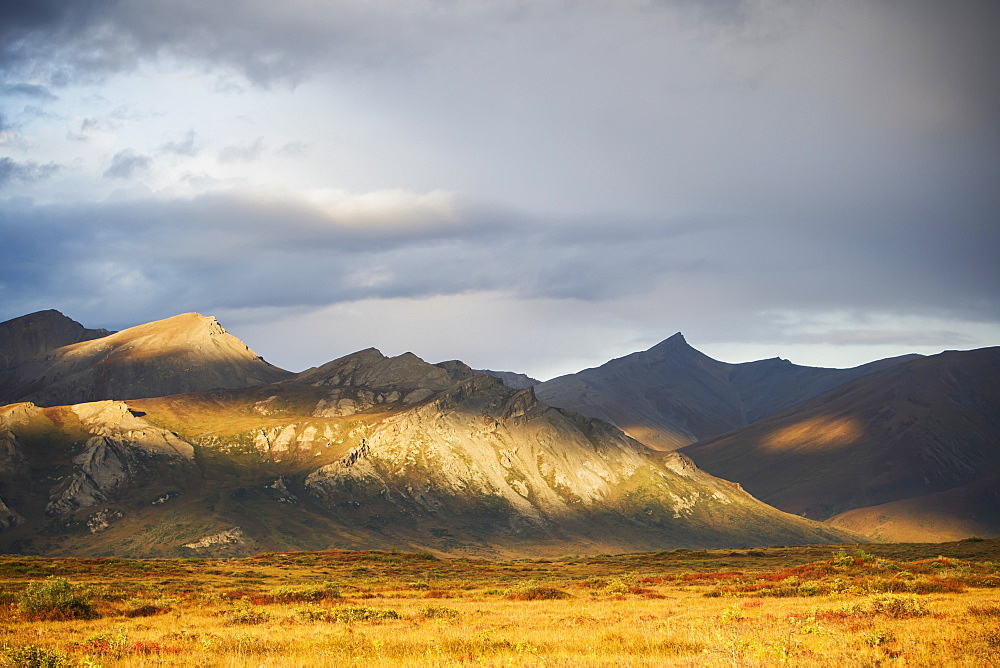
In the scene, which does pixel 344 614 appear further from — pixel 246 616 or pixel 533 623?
pixel 533 623

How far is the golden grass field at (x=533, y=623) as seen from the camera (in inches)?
825

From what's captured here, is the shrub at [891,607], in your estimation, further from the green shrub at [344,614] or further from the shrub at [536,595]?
the shrub at [536,595]

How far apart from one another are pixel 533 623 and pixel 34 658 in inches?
704

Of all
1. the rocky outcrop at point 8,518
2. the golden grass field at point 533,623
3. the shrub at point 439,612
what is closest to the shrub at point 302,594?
the golden grass field at point 533,623

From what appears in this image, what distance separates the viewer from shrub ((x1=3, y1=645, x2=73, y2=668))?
19.7 meters

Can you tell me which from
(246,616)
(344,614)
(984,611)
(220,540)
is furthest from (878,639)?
(220,540)

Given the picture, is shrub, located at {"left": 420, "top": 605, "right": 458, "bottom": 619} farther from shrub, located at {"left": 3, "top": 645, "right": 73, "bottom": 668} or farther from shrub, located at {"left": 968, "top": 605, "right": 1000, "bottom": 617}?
shrub, located at {"left": 968, "top": 605, "right": 1000, "bottom": 617}

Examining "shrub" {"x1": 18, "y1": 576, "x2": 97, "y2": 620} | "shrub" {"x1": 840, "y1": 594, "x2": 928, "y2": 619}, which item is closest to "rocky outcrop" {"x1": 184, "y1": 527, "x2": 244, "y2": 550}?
"shrub" {"x1": 18, "y1": 576, "x2": 97, "y2": 620}

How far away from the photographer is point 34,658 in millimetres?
20156

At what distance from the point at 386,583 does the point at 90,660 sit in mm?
43228

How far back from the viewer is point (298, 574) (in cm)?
7106

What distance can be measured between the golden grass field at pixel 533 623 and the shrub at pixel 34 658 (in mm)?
71

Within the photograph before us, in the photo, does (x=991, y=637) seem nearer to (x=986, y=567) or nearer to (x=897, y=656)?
(x=897, y=656)

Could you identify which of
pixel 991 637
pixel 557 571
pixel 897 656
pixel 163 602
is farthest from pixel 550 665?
pixel 557 571
